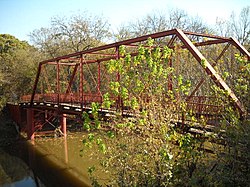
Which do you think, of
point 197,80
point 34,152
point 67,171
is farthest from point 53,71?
point 197,80

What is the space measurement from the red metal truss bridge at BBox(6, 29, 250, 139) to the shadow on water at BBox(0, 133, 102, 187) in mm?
1260

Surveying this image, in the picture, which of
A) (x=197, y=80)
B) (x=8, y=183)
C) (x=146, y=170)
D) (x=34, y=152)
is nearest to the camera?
(x=146, y=170)

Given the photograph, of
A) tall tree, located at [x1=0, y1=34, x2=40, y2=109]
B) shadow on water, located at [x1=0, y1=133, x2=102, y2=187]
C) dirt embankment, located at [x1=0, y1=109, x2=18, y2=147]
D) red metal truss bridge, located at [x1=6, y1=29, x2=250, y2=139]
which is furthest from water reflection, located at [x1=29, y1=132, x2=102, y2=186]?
tall tree, located at [x1=0, y1=34, x2=40, y2=109]

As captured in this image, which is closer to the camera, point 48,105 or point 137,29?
point 48,105

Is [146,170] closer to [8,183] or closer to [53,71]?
[8,183]

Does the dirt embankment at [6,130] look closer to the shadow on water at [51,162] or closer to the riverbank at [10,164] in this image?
the riverbank at [10,164]

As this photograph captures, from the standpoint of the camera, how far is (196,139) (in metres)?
4.96

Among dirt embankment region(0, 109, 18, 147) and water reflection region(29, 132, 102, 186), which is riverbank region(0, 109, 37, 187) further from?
water reflection region(29, 132, 102, 186)

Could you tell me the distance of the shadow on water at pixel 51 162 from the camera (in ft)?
37.3

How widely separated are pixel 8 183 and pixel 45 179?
1.60 meters

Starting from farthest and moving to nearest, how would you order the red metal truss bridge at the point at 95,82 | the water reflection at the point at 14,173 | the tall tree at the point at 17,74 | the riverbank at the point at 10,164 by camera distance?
1. the tall tree at the point at 17,74
2. the riverbank at the point at 10,164
3. the water reflection at the point at 14,173
4. the red metal truss bridge at the point at 95,82

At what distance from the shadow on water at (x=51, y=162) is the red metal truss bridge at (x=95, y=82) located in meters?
1.26

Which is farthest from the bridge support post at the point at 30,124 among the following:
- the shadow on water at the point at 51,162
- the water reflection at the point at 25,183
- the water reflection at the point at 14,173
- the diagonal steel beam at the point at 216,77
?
the diagonal steel beam at the point at 216,77

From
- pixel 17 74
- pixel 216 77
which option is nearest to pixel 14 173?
pixel 216 77
